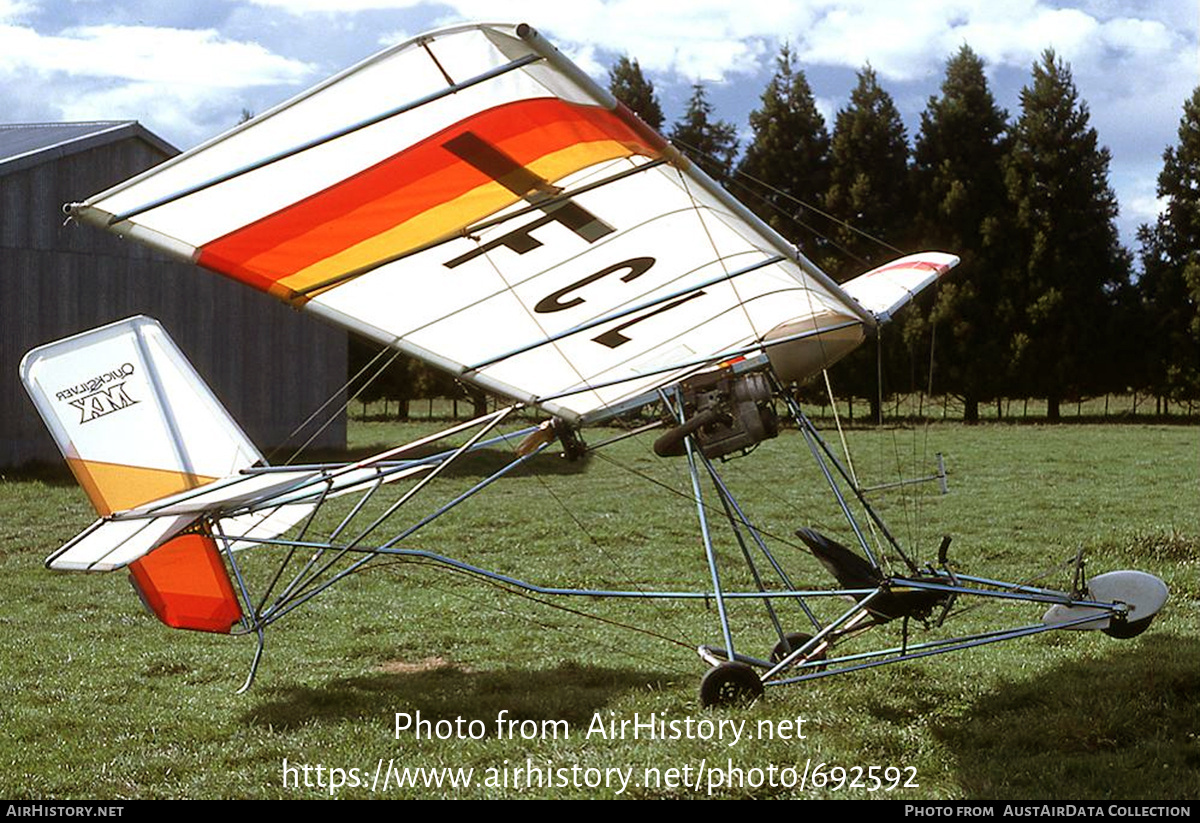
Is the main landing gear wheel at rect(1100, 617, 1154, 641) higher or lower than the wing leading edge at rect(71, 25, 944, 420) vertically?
lower

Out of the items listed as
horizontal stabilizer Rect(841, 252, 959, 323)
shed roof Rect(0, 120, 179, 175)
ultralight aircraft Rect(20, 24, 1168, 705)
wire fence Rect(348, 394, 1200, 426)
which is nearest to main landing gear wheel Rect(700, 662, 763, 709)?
ultralight aircraft Rect(20, 24, 1168, 705)

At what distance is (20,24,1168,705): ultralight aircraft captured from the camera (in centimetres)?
453

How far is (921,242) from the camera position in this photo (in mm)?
39594

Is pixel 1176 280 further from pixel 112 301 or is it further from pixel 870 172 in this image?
pixel 112 301

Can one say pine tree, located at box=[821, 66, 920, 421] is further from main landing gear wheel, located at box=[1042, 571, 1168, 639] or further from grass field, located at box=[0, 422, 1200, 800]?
main landing gear wheel, located at box=[1042, 571, 1168, 639]

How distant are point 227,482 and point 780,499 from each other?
11902 millimetres

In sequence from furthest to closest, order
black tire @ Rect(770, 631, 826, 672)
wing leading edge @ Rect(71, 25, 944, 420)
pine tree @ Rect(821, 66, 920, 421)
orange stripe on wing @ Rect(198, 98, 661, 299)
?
pine tree @ Rect(821, 66, 920, 421), black tire @ Rect(770, 631, 826, 672), orange stripe on wing @ Rect(198, 98, 661, 299), wing leading edge @ Rect(71, 25, 944, 420)

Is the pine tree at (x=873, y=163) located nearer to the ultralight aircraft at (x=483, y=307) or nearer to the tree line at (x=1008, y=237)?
the tree line at (x=1008, y=237)

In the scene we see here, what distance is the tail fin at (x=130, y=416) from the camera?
7055mm

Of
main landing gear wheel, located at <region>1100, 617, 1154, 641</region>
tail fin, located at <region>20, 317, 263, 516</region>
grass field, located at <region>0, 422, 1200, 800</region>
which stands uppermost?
tail fin, located at <region>20, 317, 263, 516</region>

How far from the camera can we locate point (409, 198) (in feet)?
16.8

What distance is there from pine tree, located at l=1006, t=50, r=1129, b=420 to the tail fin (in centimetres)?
3381

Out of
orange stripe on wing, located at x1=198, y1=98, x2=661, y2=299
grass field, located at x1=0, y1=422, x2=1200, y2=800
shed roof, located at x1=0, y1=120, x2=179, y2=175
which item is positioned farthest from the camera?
shed roof, located at x1=0, y1=120, x2=179, y2=175
